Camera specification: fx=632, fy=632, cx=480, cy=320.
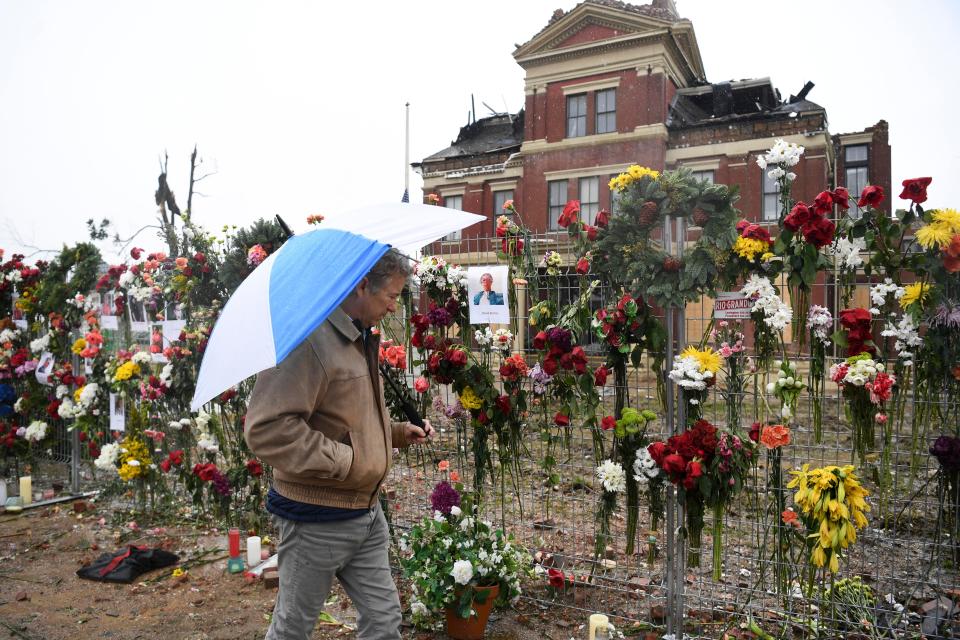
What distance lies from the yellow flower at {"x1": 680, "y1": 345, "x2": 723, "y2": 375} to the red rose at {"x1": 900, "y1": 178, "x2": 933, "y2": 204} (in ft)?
3.25

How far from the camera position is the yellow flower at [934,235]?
2.53 m

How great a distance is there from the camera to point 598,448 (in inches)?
131

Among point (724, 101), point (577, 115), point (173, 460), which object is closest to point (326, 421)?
point (173, 460)

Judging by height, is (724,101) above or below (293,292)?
above

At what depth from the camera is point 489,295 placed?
3.57m

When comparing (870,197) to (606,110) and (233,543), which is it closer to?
(233,543)

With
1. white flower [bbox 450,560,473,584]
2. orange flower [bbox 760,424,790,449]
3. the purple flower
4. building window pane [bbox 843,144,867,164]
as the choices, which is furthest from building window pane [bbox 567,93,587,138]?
white flower [bbox 450,560,473,584]

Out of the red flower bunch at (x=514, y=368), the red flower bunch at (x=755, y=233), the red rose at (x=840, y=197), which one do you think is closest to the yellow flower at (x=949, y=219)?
the red rose at (x=840, y=197)

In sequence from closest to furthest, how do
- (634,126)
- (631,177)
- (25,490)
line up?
(631,177)
(25,490)
(634,126)

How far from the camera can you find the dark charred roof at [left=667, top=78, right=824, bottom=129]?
16.2 metres

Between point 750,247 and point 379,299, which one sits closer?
point 379,299

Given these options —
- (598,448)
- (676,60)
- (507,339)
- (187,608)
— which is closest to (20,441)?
(187,608)

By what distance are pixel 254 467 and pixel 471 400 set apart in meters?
1.97

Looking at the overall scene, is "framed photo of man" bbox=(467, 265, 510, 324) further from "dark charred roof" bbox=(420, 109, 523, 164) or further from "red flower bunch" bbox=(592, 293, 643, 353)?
"dark charred roof" bbox=(420, 109, 523, 164)
